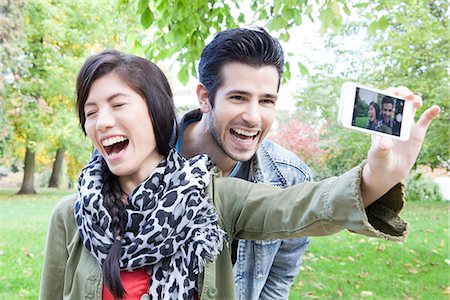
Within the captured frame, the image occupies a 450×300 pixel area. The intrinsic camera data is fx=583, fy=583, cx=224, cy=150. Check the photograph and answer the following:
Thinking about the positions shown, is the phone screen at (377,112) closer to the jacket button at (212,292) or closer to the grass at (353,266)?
the jacket button at (212,292)

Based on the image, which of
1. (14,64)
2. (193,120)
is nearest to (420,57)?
(193,120)

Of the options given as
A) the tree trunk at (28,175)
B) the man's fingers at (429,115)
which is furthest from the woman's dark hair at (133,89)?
the tree trunk at (28,175)

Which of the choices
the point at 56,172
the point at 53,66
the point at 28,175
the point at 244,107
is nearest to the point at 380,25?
the point at 244,107

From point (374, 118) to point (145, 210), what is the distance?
0.61 m

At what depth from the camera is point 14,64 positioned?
1401 cm

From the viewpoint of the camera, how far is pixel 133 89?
1.48 metres

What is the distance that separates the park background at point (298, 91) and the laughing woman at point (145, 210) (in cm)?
204

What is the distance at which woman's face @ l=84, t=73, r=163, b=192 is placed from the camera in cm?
145

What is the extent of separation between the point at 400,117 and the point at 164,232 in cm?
61

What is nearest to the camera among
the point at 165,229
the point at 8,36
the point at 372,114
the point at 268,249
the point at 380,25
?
the point at 372,114

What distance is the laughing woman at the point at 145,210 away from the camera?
4.60ft

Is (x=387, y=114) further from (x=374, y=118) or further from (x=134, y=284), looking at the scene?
(x=134, y=284)

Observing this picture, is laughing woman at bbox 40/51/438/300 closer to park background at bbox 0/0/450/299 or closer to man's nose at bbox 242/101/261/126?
man's nose at bbox 242/101/261/126

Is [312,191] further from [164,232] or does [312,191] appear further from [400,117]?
[164,232]
